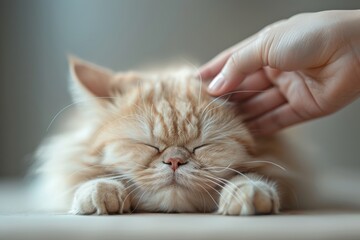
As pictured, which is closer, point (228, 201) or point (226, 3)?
point (228, 201)

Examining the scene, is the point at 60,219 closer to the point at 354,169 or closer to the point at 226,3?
the point at 226,3

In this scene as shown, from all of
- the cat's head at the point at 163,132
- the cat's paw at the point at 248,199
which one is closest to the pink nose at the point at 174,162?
the cat's head at the point at 163,132

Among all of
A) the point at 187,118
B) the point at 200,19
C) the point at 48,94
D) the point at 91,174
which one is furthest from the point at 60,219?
the point at 200,19

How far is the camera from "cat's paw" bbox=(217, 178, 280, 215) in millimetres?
1266

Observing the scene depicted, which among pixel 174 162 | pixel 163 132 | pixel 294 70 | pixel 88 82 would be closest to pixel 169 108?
pixel 163 132

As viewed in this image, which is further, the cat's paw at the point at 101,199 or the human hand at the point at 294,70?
the human hand at the point at 294,70

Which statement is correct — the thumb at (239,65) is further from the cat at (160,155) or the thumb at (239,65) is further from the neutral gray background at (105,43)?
the neutral gray background at (105,43)

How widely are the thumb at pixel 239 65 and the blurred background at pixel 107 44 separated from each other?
132cm

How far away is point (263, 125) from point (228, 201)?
547 millimetres

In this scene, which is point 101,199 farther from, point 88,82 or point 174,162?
point 88,82

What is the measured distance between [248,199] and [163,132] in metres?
0.32

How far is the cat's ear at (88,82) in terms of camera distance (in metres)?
1.59

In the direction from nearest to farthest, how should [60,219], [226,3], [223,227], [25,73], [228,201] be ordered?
[223,227], [60,219], [228,201], [25,73], [226,3]

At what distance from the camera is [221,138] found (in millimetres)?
1448
